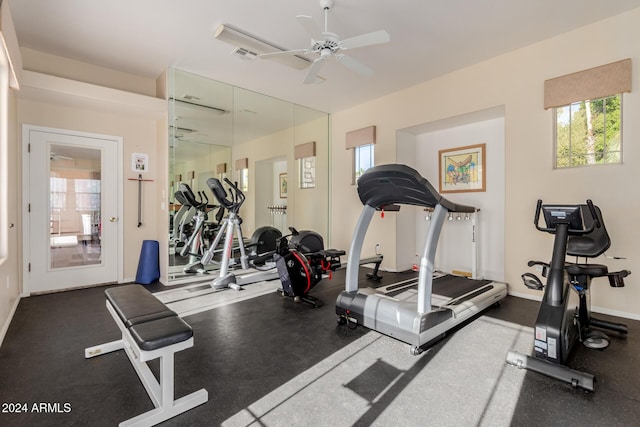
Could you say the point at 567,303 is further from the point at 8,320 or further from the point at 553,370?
the point at 8,320

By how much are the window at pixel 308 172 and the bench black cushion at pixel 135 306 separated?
4502 millimetres

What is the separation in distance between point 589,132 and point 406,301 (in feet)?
9.48

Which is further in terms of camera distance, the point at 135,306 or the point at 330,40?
the point at 330,40

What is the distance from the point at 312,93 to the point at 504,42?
2.96 meters

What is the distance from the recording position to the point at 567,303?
7.80 ft

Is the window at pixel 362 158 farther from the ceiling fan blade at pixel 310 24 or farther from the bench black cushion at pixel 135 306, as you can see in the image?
the bench black cushion at pixel 135 306

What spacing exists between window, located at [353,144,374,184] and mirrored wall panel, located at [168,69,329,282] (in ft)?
2.38

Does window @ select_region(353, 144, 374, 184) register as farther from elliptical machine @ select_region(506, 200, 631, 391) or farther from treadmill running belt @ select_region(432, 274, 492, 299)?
elliptical machine @ select_region(506, 200, 631, 391)

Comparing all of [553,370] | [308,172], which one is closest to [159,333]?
[553,370]

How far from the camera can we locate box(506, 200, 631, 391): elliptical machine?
2.17 m

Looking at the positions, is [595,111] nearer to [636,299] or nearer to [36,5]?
[636,299]

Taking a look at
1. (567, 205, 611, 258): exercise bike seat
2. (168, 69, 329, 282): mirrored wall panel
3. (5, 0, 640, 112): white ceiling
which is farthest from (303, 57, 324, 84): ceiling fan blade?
(567, 205, 611, 258): exercise bike seat

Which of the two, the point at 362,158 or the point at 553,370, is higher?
the point at 362,158

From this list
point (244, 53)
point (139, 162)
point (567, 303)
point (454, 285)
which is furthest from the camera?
point (139, 162)
